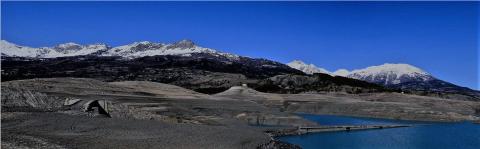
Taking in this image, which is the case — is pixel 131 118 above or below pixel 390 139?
above

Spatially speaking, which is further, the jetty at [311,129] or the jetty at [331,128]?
the jetty at [331,128]

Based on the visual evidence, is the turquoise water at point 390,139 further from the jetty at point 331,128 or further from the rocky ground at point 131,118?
the rocky ground at point 131,118

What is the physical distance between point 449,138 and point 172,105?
151 feet

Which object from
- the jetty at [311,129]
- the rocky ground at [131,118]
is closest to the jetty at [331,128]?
the jetty at [311,129]

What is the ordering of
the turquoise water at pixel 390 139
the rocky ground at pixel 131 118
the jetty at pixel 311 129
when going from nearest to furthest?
the rocky ground at pixel 131 118
the turquoise water at pixel 390 139
the jetty at pixel 311 129

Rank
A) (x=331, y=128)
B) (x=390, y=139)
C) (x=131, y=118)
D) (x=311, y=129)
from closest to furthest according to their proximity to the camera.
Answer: (x=131, y=118) < (x=390, y=139) < (x=311, y=129) < (x=331, y=128)

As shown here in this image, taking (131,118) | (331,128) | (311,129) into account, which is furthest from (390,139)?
(131,118)

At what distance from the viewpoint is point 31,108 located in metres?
53.5

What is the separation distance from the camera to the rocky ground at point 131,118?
43094 mm

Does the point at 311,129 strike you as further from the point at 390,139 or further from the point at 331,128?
the point at 390,139

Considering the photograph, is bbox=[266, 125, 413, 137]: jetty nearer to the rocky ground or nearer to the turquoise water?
the turquoise water

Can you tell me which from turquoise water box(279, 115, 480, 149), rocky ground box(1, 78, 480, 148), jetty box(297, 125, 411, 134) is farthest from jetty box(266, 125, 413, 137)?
rocky ground box(1, 78, 480, 148)

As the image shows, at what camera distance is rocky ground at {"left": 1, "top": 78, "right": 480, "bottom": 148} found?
43.1 meters

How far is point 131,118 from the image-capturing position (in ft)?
205
